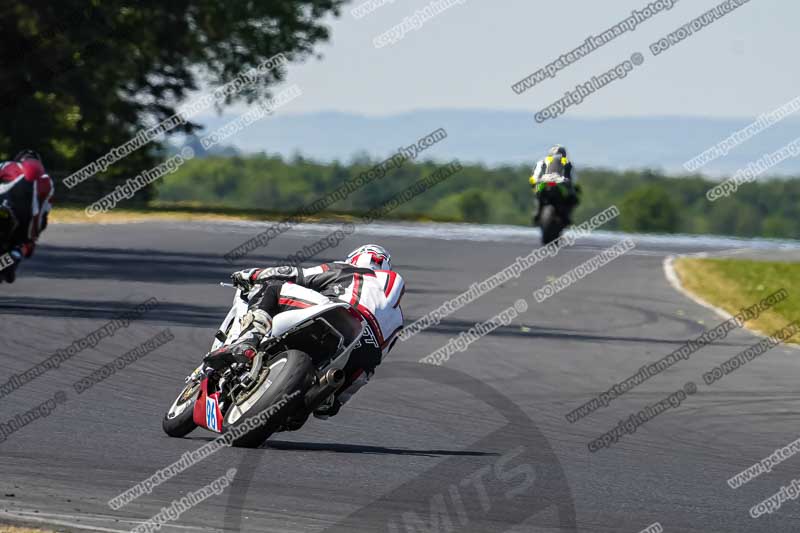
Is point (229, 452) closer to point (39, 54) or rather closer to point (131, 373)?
point (131, 373)

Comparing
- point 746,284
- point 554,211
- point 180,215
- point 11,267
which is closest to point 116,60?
point 180,215

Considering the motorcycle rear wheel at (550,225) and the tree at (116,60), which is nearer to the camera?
the motorcycle rear wheel at (550,225)

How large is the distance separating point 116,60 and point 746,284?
1104 inches

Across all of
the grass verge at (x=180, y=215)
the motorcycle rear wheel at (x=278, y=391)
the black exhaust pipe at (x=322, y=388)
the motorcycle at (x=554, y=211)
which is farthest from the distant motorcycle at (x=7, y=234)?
the grass verge at (x=180, y=215)

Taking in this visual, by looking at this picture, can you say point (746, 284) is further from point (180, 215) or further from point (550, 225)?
point (180, 215)

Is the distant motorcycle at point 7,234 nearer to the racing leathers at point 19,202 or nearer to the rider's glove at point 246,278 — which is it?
the racing leathers at point 19,202

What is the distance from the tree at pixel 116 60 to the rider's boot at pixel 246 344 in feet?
122

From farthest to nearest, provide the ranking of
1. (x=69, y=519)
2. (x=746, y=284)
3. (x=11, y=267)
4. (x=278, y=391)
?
(x=746, y=284), (x=11, y=267), (x=278, y=391), (x=69, y=519)

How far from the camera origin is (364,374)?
10617 mm

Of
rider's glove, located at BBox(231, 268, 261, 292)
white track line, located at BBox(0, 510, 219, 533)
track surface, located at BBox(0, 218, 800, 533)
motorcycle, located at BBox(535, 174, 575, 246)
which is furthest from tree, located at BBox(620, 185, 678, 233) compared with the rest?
white track line, located at BBox(0, 510, 219, 533)

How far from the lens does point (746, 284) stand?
106ft

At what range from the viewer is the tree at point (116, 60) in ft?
163

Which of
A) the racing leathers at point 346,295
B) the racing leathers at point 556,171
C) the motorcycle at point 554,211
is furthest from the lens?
the racing leathers at point 346,295

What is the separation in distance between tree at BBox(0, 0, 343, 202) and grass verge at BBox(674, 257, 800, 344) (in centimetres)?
2071
